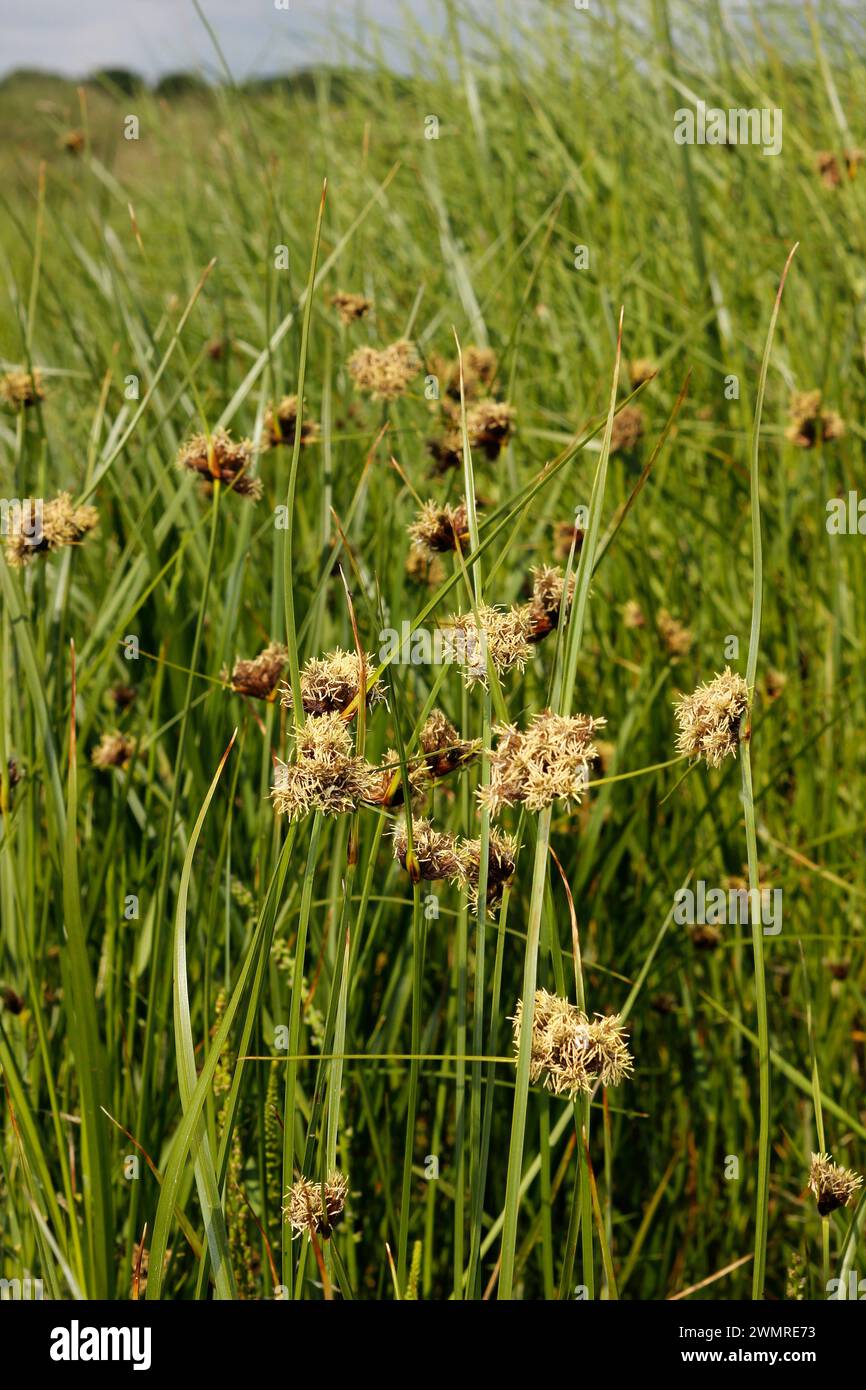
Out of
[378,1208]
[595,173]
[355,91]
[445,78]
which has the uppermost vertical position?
[355,91]

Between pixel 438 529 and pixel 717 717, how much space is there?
1.34 ft

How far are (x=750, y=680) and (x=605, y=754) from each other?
1.06 meters

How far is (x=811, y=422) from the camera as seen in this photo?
6.63ft

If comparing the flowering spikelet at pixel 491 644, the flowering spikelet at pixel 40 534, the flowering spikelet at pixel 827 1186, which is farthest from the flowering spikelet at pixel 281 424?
the flowering spikelet at pixel 827 1186

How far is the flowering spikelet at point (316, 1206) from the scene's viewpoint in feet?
2.93

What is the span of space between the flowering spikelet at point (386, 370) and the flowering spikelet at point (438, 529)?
0.40m

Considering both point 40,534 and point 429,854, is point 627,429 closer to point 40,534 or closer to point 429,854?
point 40,534

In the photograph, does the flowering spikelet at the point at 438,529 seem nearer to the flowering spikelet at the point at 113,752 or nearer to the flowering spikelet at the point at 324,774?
the flowering spikelet at the point at 324,774

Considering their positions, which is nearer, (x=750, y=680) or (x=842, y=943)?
(x=750, y=680)

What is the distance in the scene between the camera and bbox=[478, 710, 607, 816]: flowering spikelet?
0.76m

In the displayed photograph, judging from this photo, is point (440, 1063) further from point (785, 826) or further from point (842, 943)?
point (785, 826)

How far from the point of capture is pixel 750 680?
2.83 ft
